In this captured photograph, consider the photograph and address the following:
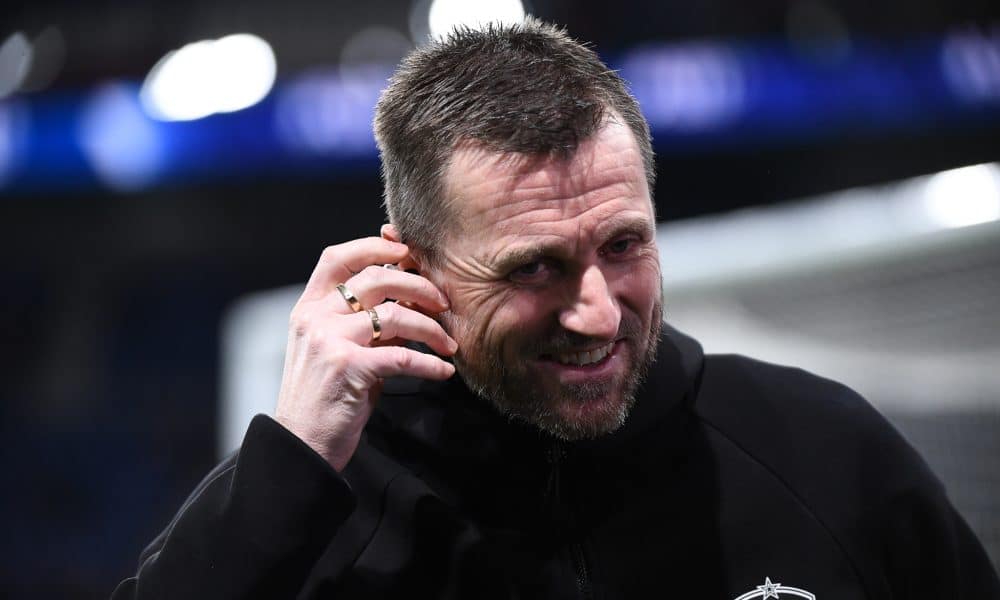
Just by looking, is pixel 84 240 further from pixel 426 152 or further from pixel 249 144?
pixel 426 152

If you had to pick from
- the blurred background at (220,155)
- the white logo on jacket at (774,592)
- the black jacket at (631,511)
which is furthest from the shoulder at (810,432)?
the blurred background at (220,155)

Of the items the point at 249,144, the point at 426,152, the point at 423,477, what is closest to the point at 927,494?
the point at 423,477

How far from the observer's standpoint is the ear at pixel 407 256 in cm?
138

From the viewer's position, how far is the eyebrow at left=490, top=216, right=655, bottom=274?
48.0 inches

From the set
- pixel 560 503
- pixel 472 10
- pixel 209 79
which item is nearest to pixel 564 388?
pixel 560 503

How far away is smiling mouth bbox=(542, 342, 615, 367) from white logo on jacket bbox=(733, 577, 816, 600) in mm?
315

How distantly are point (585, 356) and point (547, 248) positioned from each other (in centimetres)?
14

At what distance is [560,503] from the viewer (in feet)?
4.19

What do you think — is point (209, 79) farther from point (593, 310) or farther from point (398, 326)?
point (593, 310)

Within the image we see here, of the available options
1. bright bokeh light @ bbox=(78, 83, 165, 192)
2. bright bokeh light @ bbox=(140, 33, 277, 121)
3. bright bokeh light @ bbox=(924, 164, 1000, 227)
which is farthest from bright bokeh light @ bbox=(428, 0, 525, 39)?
bright bokeh light @ bbox=(924, 164, 1000, 227)

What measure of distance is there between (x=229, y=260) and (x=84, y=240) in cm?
62

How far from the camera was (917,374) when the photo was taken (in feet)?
8.28

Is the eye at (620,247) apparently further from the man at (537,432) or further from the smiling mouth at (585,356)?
the smiling mouth at (585,356)

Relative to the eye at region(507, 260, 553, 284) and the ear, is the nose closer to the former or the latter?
the eye at region(507, 260, 553, 284)
